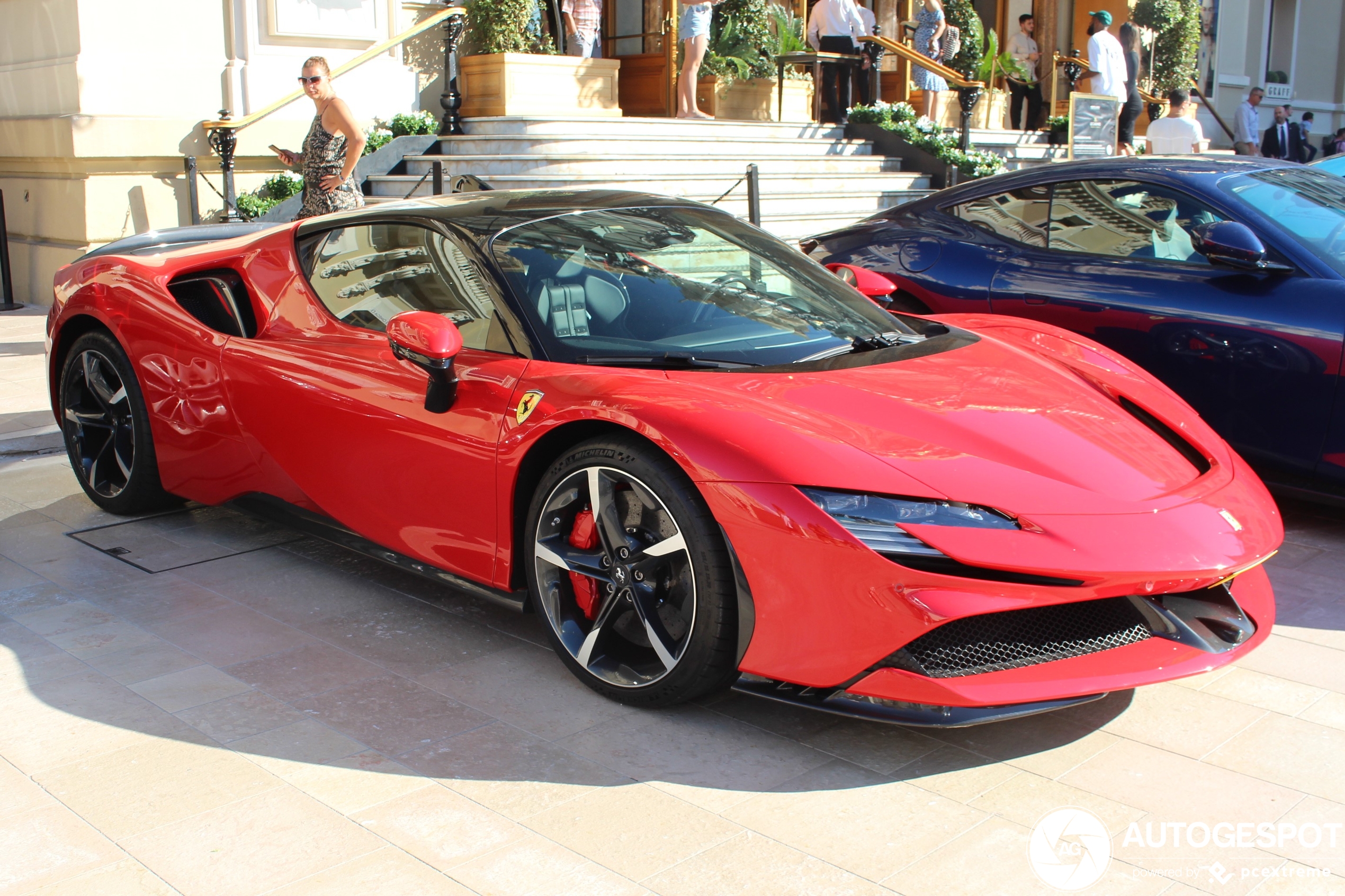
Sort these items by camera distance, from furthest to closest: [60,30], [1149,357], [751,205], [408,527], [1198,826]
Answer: [60,30]
[751,205]
[1149,357]
[408,527]
[1198,826]

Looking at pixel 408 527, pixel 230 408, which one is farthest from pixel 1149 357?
pixel 230 408

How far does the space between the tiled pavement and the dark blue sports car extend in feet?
3.22

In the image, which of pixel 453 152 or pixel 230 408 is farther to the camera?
pixel 453 152

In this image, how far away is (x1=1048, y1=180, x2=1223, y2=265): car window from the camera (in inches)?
196

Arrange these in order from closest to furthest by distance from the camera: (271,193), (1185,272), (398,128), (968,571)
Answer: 1. (968,571)
2. (1185,272)
3. (271,193)
4. (398,128)

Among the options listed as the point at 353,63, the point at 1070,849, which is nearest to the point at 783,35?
the point at 353,63

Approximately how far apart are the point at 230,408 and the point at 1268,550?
10.4 ft

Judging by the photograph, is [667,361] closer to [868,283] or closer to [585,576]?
[585,576]

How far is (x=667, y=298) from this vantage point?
11.6 ft

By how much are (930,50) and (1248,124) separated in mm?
6275

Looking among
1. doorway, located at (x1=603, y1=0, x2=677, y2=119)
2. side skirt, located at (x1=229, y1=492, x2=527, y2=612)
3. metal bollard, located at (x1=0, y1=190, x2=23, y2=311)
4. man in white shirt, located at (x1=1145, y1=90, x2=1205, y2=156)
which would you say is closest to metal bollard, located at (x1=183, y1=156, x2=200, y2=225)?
metal bollard, located at (x1=0, y1=190, x2=23, y2=311)

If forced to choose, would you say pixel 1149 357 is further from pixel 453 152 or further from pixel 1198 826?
pixel 453 152

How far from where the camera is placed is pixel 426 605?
12.9 feet

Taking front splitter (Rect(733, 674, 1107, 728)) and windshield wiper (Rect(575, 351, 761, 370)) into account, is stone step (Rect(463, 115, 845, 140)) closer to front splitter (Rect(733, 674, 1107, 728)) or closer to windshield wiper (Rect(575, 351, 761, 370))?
windshield wiper (Rect(575, 351, 761, 370))
